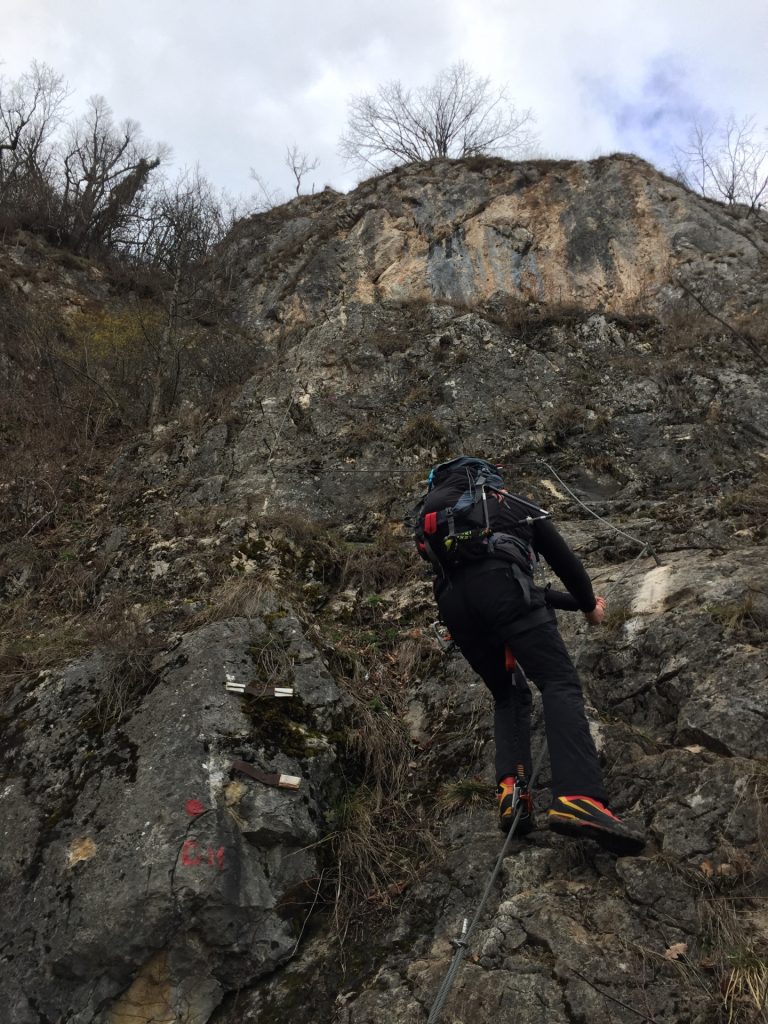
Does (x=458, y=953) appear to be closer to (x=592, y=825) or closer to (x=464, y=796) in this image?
(x=592, y=825)

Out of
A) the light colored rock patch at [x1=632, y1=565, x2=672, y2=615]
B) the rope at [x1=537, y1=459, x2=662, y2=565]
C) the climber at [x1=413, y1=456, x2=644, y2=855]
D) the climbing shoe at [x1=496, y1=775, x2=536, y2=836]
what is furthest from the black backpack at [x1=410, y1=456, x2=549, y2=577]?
the rope at [x1=537, y1=459, x2=662, y2=565]

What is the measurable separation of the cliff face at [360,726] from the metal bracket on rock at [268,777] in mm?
54

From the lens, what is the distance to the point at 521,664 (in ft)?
11.5

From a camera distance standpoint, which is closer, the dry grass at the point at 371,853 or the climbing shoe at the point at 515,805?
the climbing shoe at the point at 515,805

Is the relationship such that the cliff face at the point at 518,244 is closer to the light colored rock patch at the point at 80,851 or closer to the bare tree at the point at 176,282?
the bare tree at the point at 176,282

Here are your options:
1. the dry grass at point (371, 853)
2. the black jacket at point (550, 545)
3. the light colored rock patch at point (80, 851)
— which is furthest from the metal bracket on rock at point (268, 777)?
the black jacket at point (550, 545)

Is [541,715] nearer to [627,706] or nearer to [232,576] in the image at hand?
[627,706]

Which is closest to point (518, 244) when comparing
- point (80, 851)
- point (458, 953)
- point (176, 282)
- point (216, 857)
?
point (176, 282)

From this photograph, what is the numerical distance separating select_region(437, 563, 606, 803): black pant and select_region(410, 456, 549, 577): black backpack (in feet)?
0.30

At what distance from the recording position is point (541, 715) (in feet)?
14.2

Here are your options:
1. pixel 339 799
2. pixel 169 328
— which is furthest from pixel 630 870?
pixel 169 328

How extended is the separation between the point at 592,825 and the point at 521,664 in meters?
0.85

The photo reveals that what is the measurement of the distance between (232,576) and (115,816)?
3.07 meters

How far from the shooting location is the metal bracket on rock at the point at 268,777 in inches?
155
